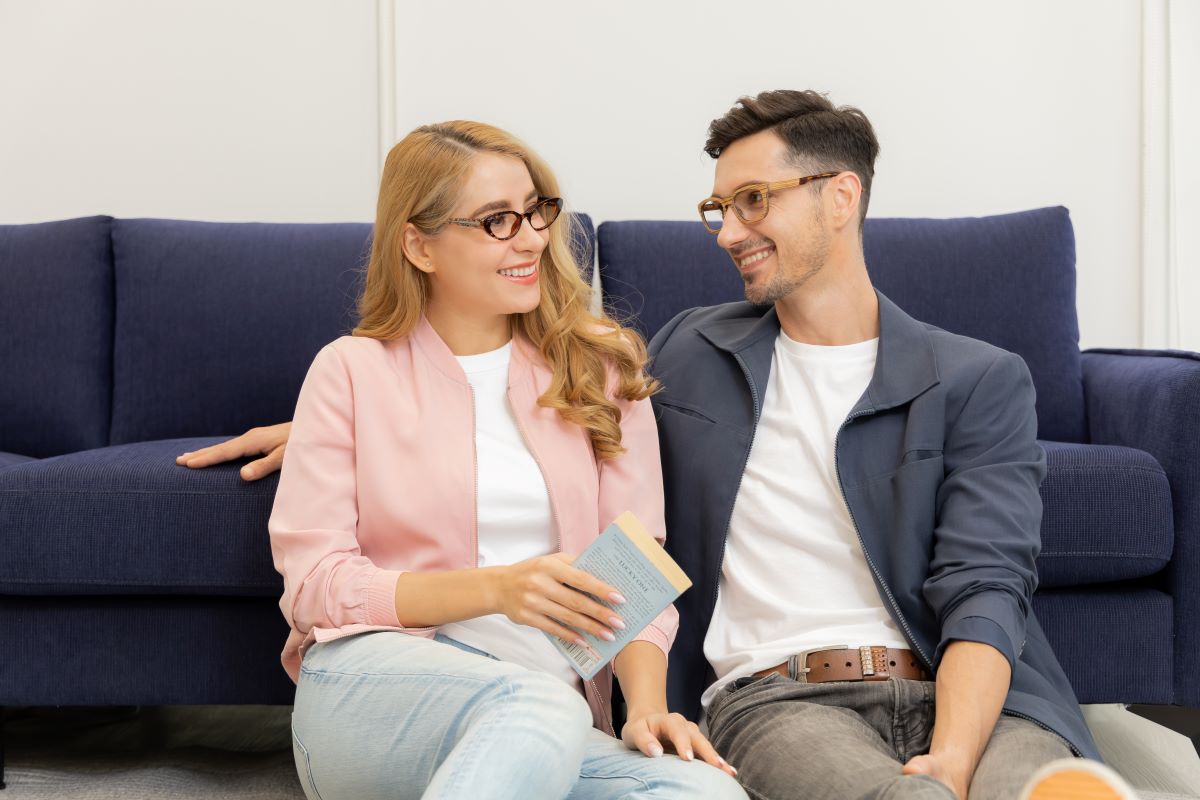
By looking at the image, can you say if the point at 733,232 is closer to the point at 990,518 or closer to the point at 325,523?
the point at 990,518

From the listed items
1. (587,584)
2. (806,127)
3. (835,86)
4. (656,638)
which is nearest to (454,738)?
(587,584)

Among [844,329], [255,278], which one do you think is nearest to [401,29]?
[255,278]

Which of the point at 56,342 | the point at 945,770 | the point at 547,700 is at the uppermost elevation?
the point at 56,342

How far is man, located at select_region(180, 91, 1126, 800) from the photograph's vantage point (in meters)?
1.36

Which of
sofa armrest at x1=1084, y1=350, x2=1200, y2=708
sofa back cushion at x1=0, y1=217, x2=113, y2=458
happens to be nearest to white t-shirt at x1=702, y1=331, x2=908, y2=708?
sofa armrest at x1=1084, y1=350, x2=1200, y2=708

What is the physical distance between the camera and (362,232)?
8.35 feet

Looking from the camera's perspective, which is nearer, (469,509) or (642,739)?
(642,739)

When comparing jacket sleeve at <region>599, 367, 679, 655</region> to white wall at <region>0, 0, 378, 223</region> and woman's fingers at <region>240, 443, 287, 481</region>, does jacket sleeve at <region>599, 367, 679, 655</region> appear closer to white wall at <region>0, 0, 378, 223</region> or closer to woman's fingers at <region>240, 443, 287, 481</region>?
woman's fingers at <region>240, 443, 287, 481</region>

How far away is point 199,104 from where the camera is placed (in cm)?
306

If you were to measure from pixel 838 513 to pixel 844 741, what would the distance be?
1.18ft

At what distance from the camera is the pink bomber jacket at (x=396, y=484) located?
1434 mm

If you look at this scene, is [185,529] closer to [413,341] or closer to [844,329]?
[413,341]

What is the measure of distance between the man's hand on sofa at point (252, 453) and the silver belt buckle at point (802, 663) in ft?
2.98

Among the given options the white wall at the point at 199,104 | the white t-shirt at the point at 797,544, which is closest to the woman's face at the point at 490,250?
the white t-shirt at the point at 797,544
